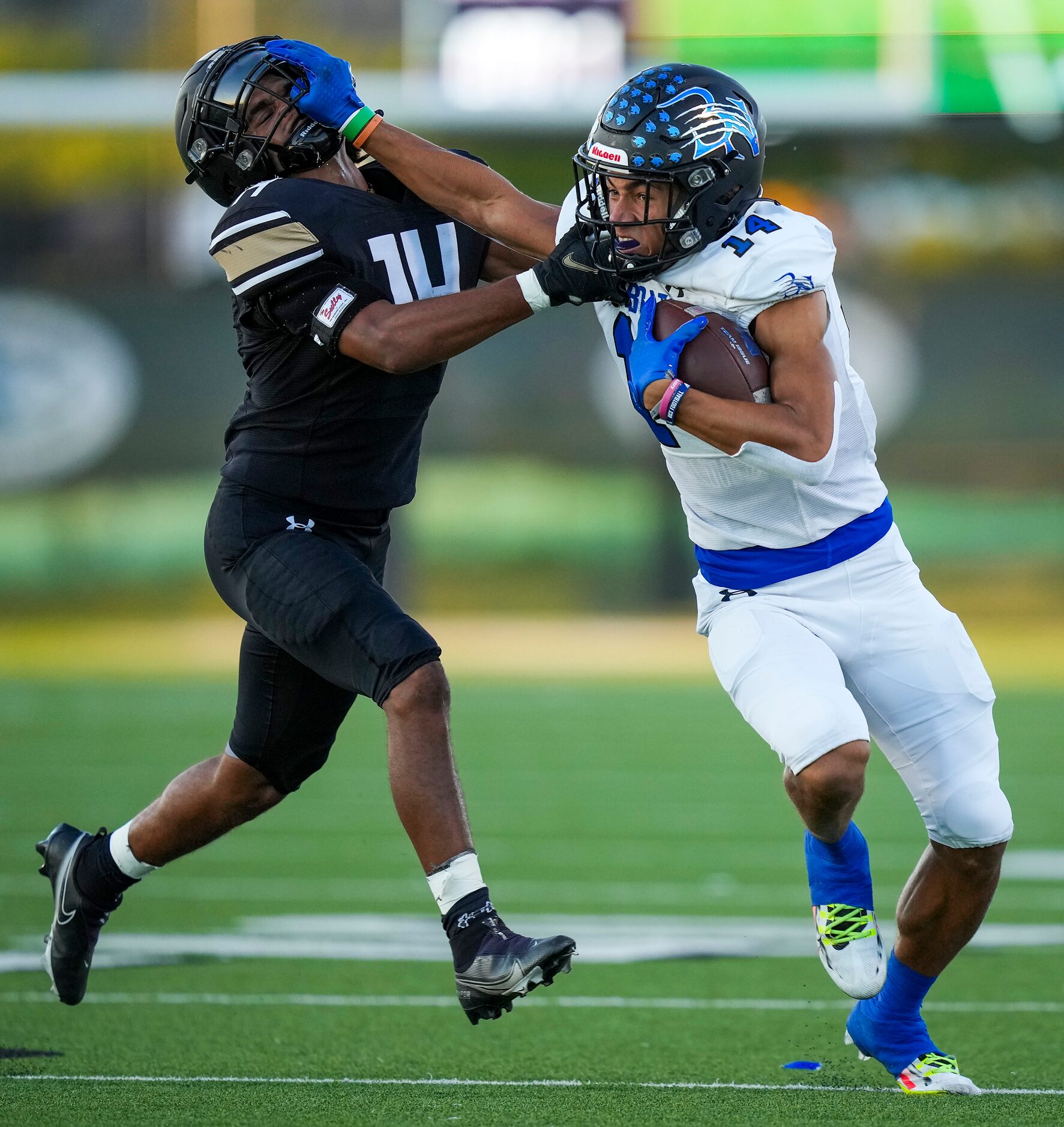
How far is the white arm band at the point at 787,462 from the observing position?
10.7ft

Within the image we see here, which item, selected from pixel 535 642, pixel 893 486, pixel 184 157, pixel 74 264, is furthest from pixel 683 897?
pixel 74 264

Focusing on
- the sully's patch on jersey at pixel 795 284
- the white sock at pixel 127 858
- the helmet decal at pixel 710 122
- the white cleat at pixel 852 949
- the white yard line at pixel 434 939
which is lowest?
the white yard line at pixel 434 939

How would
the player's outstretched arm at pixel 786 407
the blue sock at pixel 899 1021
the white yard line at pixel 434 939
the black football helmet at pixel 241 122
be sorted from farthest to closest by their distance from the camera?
the white yard line at pixel 434 939 → the black football helmet at pixel 241 122 → the blue sock at pixel 899 1021 → the player's outstretched arm at pixel 786 407

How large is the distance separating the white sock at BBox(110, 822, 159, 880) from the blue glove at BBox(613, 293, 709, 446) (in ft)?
4.98

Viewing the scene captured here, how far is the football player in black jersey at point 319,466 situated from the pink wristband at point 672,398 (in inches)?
10.7

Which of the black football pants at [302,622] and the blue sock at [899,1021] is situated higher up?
the black football pants at [302,622]

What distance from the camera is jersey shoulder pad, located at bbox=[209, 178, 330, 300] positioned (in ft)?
11.6

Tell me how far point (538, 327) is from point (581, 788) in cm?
767

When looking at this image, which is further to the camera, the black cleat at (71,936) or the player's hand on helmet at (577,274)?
the black cleat at (71,936)

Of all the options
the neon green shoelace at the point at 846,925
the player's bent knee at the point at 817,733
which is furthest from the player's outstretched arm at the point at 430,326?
the neon green shoelace at the point at 846,925

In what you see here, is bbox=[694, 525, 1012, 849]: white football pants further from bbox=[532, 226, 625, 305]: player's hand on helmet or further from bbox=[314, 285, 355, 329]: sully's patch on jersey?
bbox=[314, 285, 355, 329]: sully's patch on jersey

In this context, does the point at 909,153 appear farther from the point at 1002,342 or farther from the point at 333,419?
the point at 333,419

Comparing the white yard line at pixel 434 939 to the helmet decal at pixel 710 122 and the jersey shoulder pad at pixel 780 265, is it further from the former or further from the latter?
the helmet decal at pixel 710 122

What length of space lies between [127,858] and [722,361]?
175cm
